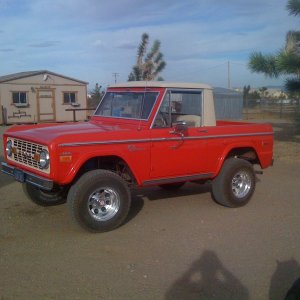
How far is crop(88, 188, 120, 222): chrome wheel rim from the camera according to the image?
589 cm

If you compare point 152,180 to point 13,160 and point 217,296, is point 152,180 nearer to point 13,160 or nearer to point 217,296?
point 13,160

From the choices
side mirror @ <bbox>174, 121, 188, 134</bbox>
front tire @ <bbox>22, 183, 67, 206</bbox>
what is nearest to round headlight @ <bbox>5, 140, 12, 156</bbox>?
front tire @ <bbox>22, 183, 67, 206</bbox>

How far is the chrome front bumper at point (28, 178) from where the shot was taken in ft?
18.4

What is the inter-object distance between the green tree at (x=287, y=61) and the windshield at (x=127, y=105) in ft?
32.5

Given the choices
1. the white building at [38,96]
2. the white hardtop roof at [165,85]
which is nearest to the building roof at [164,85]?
the white hardtop roof at [165,85]

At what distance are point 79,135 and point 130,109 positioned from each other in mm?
1424

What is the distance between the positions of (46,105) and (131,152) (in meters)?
22.4

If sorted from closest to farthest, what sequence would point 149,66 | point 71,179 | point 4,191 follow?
point 71,179
point 4,191
point 149,66

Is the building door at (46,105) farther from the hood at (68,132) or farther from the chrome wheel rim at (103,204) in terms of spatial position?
the chrome wheel rim at (103,204)

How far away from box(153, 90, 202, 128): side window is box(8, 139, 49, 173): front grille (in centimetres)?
169

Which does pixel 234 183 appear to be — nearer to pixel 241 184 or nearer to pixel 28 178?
pixel 241 184

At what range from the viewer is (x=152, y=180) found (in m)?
6.39

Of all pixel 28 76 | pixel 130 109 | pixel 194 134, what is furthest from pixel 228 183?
pixel 28 76

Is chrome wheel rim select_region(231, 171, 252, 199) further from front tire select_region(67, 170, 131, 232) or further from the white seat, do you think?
front tire select_region(67, 170, 131, 232)
